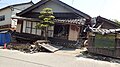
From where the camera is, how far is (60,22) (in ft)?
77.5

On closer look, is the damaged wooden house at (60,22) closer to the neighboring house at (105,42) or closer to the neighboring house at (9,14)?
the neighboring house at (105,42)

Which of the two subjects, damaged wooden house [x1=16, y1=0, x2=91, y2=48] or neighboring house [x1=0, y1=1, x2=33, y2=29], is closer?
damaged wooden house [x1=16, y1=0, x2=91, y2=48]

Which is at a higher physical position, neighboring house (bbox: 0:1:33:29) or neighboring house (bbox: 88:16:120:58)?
neighboring house (bbox: 0:1:33:29)

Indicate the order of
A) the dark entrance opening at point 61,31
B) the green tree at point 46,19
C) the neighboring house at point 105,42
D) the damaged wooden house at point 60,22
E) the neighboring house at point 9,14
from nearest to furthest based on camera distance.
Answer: the neighboring house at point 105,42, the damaged wooden house at point 60,22, the green tree at point 46,19, the dark entrance opening at point 61,31, the neighboring house at point 9,14

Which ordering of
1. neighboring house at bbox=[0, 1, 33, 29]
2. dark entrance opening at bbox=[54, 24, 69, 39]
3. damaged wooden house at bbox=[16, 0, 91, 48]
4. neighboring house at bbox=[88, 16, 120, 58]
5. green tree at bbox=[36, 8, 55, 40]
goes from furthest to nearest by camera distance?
neighboring house at bbox=[0, 1, 33, 29]
dark entrance opening at bbox=[54, 24, 69, 39]
green tree at bbox=[36, 8, 55, 40]
damaged wooden house at bbox=[16, 0, 91, 48]
neighboring house at bbox=[88, 16, 120, 58]

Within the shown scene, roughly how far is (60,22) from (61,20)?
574mm

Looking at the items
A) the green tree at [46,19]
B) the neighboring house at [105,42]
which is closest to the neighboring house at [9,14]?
the green tree at [46,19]

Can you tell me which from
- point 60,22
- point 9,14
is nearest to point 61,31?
point 60,22

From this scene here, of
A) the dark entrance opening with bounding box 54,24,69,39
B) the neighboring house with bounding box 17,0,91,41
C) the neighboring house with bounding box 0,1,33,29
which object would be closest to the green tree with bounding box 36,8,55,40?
the neighboring house with bounding box 17,0,91,41

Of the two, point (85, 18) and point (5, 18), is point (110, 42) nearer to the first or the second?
point (85, 18)

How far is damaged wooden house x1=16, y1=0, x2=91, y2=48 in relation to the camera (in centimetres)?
2333

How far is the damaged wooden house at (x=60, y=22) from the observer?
76.5ft

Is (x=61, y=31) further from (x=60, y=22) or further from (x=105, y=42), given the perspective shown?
(x=105, y=42)

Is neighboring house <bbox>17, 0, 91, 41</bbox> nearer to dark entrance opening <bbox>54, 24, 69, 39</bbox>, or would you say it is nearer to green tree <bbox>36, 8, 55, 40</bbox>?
dark entrance opening <bbox>54, 24, 69, 39</bbox>
